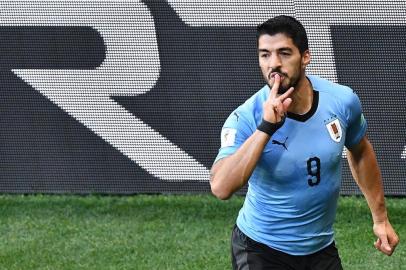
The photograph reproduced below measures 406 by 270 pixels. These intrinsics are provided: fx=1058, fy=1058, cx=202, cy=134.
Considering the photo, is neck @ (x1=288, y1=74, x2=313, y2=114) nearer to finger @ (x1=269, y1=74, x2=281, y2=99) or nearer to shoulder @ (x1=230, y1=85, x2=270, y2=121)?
shoulder @ (x1=230, y1=85, x2=270, y2=121)

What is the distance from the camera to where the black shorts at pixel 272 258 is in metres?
5.12

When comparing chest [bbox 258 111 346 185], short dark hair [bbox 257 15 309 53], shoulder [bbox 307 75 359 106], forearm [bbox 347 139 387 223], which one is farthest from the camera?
forearm [bbox 347 139 387 223]

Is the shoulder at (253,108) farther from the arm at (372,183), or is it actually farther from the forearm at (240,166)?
the arm at (372,183)

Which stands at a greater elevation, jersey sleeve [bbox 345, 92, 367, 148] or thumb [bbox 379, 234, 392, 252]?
jersey sleeve [bbox 345, 92, 367, 148]

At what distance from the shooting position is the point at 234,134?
190 inches

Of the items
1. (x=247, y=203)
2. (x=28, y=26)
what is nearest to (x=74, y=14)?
(x=28, y=26)

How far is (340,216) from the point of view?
29.5 feet

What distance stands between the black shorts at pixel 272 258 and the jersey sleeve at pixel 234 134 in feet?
1.88

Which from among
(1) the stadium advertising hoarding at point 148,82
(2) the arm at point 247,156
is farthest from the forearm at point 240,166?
(1) the stadium advertising hoarding at point 148,82

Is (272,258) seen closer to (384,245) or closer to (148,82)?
(384,245)

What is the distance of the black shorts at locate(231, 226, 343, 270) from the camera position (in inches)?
201

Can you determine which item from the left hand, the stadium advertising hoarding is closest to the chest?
→ the left hand

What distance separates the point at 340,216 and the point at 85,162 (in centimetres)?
229

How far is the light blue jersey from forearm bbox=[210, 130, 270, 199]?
0.12 meters
